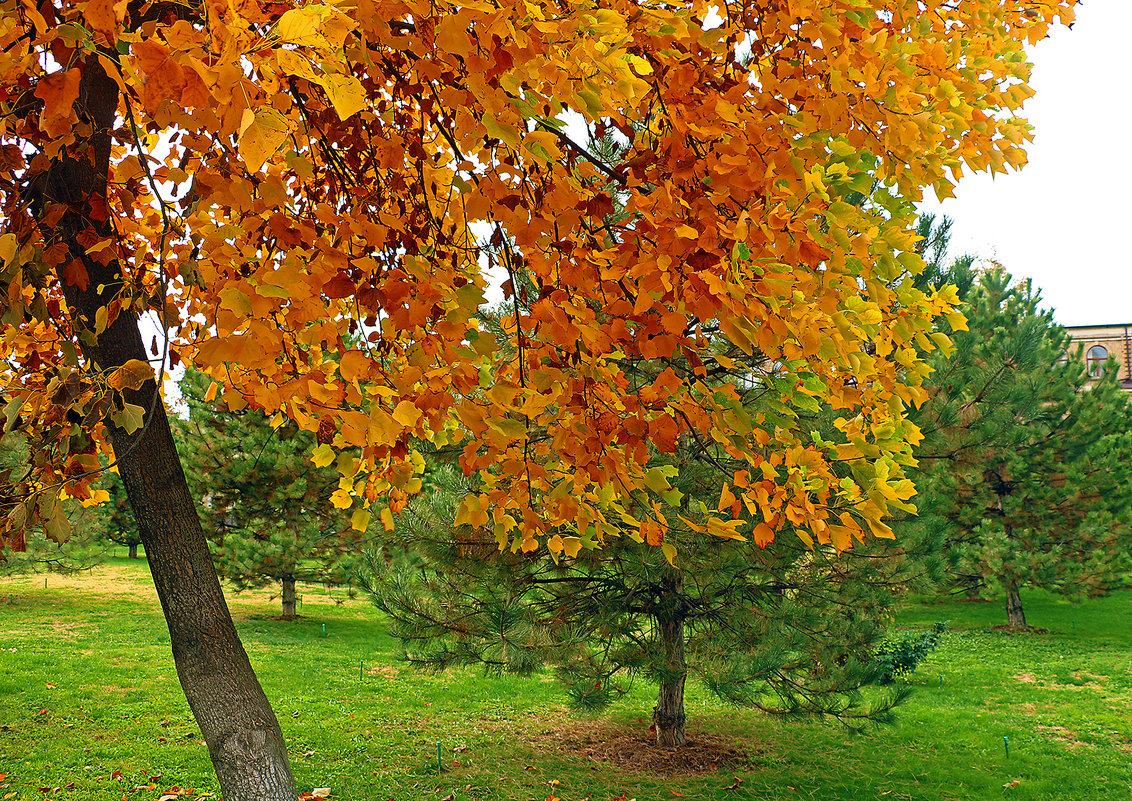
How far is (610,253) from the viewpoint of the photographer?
6.93ft

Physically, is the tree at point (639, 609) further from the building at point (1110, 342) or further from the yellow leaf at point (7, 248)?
the building at point (1110, 342)

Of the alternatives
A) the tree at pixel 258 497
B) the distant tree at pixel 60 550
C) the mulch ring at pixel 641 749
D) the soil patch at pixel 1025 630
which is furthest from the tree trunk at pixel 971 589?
the distant tree at pixel 60 550

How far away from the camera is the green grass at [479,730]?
578 cm

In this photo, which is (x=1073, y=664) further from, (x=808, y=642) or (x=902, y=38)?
(x=902, y=38)

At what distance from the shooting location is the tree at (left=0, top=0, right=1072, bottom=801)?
5.08 ft

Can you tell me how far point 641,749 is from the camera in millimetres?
6605

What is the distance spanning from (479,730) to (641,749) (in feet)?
5.37

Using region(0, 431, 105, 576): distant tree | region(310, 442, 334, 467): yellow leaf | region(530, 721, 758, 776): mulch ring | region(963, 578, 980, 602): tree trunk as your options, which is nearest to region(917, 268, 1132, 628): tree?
region(963, 578, 980, 602): tree trunk

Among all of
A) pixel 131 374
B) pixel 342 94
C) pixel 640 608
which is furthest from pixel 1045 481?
pixel 342 94

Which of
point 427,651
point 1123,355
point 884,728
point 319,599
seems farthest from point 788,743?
point 1123,355

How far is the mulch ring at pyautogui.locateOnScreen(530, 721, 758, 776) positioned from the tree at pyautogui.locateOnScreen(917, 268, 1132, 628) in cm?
692

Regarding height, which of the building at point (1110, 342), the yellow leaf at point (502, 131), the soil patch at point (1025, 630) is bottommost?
the soil patch at point (1025, 630)

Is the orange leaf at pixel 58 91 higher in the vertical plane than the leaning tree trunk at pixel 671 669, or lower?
higher

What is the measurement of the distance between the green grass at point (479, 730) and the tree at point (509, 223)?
12.7ft
